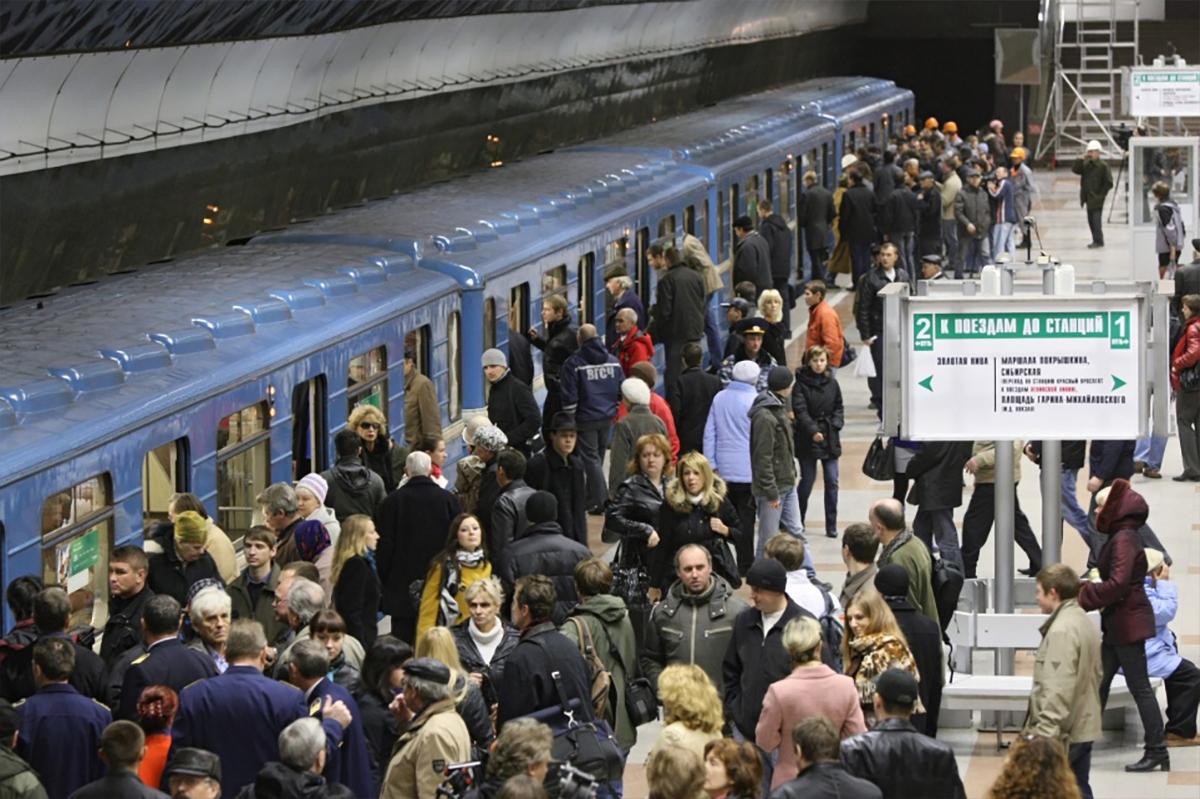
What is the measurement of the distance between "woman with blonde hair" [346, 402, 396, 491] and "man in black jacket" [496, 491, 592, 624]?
2.39 meters

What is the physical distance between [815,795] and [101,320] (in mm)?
6259

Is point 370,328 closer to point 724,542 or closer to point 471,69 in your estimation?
point 724,542

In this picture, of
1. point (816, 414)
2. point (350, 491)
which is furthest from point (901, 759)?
point (816, 414)

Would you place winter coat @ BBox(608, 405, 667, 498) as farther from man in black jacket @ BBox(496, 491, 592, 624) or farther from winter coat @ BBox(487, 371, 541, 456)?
man in black jacket @ BBox(496, 491, 592, 624)

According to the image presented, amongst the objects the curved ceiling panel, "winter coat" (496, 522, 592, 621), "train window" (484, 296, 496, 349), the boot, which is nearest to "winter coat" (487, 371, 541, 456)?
"train window" (484, 296, 496, 349)

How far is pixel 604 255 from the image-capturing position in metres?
21.4

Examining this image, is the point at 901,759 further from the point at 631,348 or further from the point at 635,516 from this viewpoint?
the point at 631,348

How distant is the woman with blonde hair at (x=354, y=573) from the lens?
11586 mm

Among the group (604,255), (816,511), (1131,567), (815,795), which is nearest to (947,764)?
(815,795)

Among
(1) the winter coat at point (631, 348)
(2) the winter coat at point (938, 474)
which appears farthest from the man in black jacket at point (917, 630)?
(1) the winter coat at point (631, 348)

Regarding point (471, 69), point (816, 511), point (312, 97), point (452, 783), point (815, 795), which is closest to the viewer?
point (815, 795)

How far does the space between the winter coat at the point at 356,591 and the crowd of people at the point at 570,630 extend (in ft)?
0.06

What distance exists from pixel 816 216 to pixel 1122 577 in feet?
62.5

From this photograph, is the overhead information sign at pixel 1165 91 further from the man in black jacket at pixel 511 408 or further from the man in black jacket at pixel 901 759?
the man in black jacket at pixel 901 759
